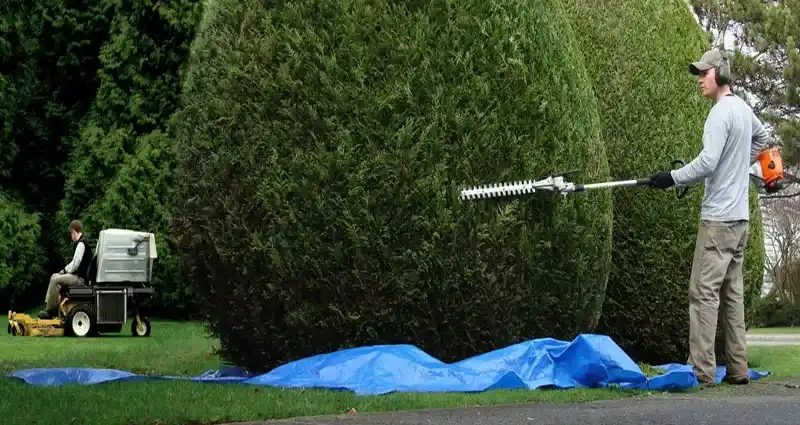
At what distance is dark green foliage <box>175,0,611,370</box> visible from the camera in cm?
731

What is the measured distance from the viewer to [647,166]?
9156mm

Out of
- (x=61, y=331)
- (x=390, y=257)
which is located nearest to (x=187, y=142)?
(x=390, y=257)

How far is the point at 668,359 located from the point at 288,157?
361 centimetres

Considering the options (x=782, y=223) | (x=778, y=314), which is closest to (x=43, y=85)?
(x=778, y=314)

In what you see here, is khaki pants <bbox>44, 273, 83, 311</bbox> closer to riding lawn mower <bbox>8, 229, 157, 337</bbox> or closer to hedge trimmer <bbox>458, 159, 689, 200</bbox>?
riding lawn mower <bbox>8, 229, 157, 337</bbox>

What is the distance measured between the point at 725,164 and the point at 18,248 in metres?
13.4

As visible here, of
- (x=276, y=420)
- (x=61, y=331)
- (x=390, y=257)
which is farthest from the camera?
(x=61, y=331)

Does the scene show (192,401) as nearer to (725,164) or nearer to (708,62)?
(725,164)

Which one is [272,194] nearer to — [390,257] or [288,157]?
[288,157]

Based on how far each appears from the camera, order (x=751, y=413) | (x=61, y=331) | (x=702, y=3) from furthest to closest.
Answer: (x=702, y=3)
(x=61, y=331)
(x=751, y=413)

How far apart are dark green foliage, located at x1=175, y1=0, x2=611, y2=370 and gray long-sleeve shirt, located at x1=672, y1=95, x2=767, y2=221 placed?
2.26 ft

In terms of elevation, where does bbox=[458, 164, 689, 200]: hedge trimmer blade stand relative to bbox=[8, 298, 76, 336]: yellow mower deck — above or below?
above

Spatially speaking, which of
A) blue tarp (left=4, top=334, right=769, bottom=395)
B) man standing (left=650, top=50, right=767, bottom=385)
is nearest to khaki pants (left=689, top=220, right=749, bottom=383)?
man standing (left=650, top=50, right=767, bottom=385)

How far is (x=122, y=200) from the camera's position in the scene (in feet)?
59.1
